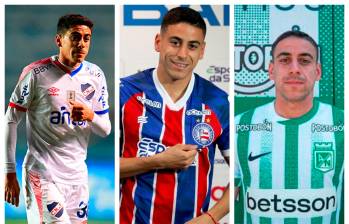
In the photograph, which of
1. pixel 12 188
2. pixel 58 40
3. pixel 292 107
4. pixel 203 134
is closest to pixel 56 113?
pixel 58 40

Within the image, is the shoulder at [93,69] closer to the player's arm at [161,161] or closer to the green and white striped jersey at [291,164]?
the player's arm at [161,161]

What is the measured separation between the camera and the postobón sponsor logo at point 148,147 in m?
5.02

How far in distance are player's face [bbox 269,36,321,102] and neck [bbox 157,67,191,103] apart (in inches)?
24.2

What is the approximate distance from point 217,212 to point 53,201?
1117mm

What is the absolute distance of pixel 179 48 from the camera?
5.02 m

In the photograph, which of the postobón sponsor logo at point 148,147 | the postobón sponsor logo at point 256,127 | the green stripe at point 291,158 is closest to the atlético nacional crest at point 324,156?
the green stripe at point 291,158

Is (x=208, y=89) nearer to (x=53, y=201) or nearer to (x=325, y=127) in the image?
(x=325, y=127)

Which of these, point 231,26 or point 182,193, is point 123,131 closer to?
point 182,193

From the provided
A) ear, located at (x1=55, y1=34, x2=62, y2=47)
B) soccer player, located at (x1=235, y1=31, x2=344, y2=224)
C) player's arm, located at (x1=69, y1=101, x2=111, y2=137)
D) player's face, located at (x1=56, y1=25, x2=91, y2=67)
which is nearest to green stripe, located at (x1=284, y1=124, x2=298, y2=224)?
soccer player, located at (x1=235, y1=31, x2=344, y2=224)

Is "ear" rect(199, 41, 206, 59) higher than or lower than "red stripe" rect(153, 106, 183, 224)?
higher

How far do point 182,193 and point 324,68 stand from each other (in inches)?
51.6

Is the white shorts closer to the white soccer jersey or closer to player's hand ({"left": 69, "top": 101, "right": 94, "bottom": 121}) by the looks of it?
the white soccer jersey

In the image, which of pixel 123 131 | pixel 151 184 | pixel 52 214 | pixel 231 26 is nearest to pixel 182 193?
pixel 151 184

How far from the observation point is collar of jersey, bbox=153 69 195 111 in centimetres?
507
